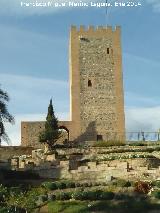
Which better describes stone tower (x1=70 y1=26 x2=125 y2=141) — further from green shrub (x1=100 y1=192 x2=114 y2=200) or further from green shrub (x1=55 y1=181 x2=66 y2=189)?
green shrub (x1=100 y1=192 x2=114 y2=200)

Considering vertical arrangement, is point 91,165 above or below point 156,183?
above

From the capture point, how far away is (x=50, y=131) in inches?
2073

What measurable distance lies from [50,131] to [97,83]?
8907 millimetres

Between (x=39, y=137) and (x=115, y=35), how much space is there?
1403 centimetres

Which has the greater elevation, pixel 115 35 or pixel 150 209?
pixel 115 35

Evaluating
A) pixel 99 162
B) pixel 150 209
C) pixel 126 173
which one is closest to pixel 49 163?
pixel 99 162

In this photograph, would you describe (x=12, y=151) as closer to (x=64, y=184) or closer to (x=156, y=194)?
(x=64, y=184)

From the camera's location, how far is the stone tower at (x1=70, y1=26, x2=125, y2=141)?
58.2m

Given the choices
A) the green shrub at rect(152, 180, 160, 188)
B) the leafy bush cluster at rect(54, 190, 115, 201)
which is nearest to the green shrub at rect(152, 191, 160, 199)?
the green shrub at rect(152, 180, 160, 188)

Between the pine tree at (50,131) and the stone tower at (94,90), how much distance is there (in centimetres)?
316

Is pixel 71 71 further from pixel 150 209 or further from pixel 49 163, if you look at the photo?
pixel 150 209

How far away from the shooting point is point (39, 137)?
5353 centimetres

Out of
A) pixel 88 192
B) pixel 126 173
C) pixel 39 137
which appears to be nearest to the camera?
pixel 88 192

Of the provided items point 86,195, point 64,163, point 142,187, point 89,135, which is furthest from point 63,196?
point 89,135
